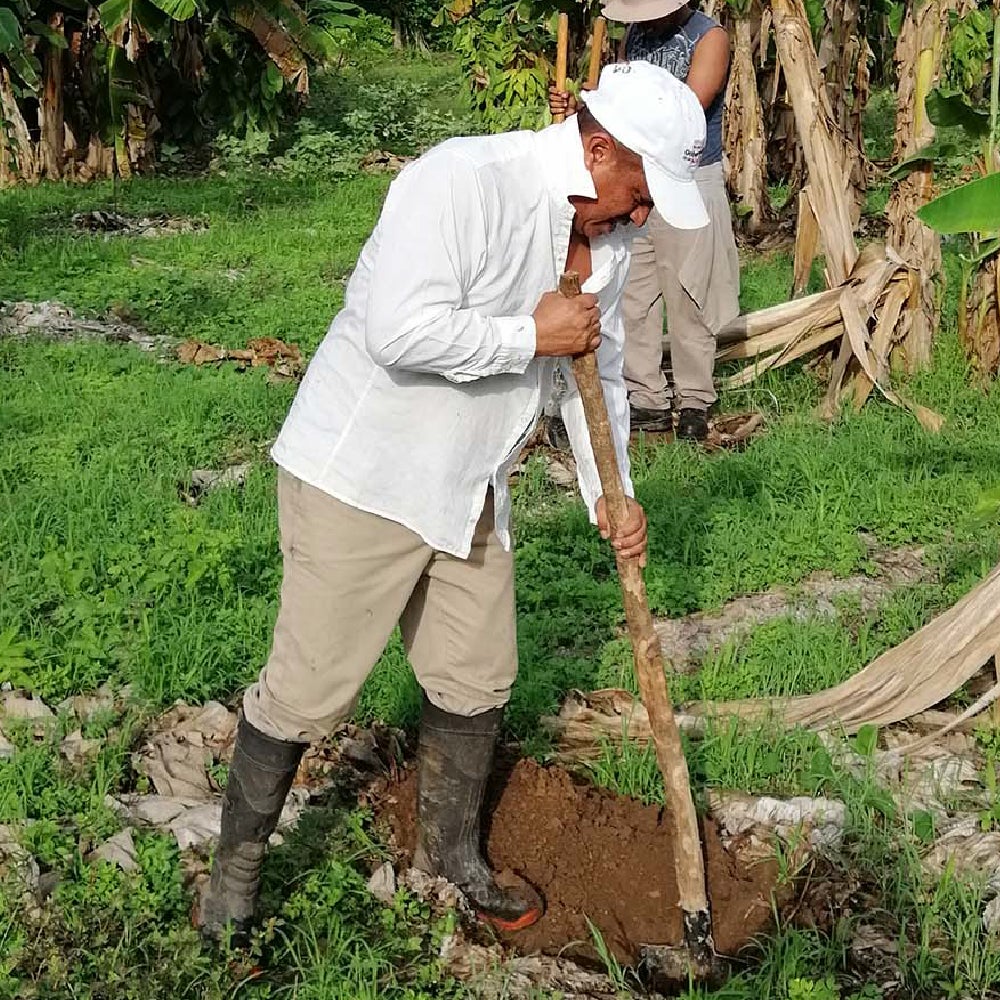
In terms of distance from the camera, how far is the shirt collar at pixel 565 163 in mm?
2543

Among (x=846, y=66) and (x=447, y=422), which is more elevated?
(x=447, y=422)

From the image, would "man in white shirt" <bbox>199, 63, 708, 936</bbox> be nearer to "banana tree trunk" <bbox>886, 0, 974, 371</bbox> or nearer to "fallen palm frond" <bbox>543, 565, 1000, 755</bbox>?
"fallen palm frond" <bbox>543, 565, 1000, 755</bbox>

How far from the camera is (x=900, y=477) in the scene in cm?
563

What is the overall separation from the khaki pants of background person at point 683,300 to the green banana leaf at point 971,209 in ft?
6.28

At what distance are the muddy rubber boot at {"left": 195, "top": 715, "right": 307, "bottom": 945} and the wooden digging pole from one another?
2.59 ft

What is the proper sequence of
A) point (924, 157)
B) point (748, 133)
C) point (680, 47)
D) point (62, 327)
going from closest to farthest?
point (680, 47)
point (924, 157)
point (62, 327)
point (748, 133)

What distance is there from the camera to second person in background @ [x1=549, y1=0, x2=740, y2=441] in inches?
224

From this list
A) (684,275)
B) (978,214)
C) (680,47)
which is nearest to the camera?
(978,214)

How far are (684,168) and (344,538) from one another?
100cm

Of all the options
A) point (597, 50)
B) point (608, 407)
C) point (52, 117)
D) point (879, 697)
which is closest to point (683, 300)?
point (597, 50)

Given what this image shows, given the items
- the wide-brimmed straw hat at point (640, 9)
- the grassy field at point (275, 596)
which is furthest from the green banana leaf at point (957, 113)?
the grassy field at point (275, 596)

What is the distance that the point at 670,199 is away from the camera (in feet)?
8.07

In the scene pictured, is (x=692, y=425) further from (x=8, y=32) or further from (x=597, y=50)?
(x=8, y=32)

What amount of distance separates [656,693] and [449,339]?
1012 millimetres
